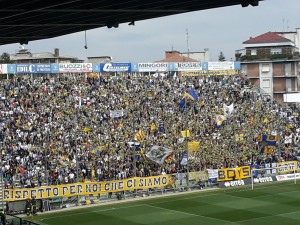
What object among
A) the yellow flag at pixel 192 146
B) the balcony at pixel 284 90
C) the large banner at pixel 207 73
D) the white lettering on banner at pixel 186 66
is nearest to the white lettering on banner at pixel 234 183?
the yellow flag at pixel 192 146

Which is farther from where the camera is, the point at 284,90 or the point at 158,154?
the point at 284,90

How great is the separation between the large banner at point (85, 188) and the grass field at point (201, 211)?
136cm

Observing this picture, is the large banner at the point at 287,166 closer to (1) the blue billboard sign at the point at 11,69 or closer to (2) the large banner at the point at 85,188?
(2) the large banner at the point at 85,188

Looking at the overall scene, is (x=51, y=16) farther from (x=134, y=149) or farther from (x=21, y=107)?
(x=21, y=107)

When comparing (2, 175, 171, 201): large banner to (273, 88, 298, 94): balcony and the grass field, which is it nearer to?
the grass field

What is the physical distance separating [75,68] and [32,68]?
15.6 ft

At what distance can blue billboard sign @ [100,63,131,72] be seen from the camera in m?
63.2

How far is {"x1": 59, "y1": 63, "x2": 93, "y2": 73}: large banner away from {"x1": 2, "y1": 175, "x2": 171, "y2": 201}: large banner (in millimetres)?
20529

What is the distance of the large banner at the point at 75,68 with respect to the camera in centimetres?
6077

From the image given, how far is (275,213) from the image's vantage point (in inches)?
1417

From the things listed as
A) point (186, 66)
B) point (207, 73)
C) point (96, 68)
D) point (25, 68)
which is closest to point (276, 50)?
point (207, 73)

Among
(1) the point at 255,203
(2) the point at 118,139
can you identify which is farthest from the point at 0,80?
(1) the point at 255,203

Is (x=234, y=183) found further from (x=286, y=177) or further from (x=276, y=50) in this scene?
(x=276, y=50)

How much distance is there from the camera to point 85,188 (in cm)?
4106
